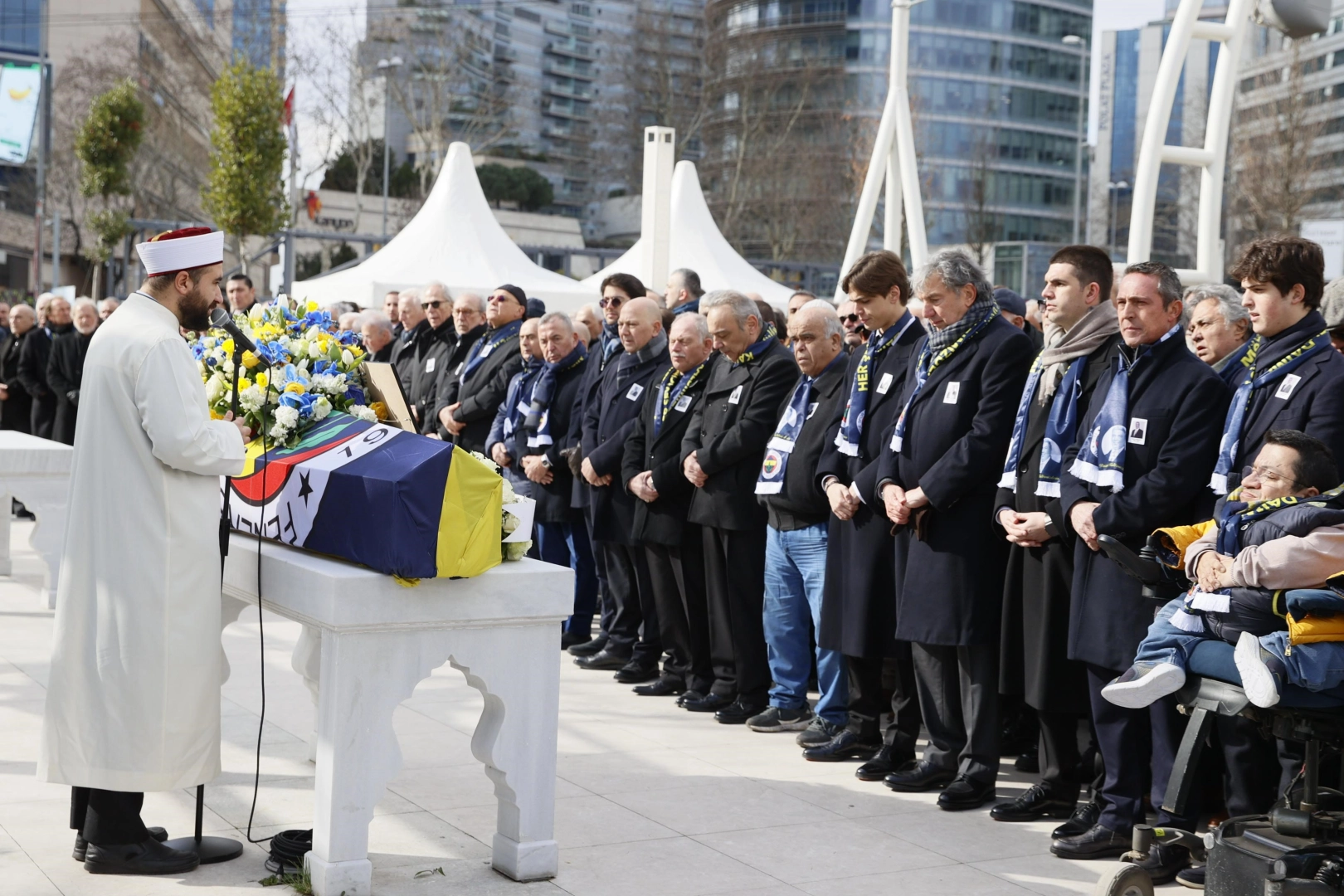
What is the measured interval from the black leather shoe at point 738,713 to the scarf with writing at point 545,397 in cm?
238

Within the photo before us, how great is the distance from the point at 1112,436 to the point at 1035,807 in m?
1.54

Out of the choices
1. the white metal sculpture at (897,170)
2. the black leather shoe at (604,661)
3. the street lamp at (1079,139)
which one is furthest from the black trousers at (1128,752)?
the street lamp at (1079,139)

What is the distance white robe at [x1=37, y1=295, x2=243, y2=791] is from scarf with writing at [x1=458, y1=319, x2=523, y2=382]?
17.3ft

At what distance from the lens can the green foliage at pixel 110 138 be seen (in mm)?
32219

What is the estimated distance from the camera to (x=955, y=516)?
5.89 meters

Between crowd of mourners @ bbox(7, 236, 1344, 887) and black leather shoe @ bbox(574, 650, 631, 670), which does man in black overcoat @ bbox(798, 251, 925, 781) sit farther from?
black leather shoe @ bbox(574, 650, 631, 670)

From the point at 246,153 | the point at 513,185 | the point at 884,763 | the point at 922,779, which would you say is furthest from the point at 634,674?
the point at 513,185

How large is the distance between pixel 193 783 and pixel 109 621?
596 mm

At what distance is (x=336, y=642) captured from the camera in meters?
4.48

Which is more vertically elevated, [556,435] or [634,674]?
[556,435]

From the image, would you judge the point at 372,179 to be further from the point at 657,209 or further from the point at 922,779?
the point at 922,779

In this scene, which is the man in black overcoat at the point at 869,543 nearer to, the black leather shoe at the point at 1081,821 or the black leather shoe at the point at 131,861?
the black leather shoe at the point at 1081,821

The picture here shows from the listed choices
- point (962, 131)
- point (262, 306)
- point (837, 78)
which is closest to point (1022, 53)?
point (962, 131)

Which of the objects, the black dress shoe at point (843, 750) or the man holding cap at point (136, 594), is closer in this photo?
the man holding cap at point (136, 594)
